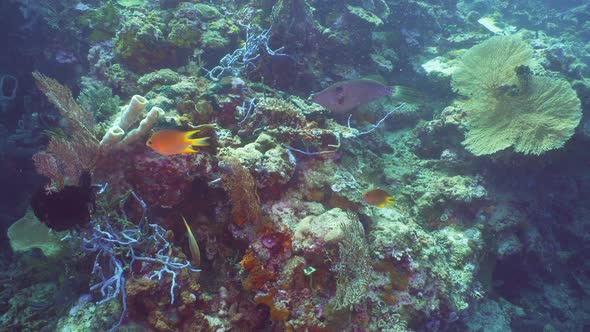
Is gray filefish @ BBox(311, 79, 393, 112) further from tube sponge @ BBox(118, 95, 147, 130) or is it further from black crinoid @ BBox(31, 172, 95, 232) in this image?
black crinoid @ BBox(31, 172, 95, 232)

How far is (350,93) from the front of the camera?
421cm

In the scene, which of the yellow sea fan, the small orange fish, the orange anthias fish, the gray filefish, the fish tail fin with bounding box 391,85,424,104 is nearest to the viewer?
the small orange fish

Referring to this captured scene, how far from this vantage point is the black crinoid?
2.52m

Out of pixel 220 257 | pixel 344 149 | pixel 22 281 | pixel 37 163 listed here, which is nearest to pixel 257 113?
pixel 344 149

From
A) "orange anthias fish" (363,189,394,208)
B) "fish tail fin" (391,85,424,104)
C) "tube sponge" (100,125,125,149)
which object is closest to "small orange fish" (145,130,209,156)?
"tube sponge" (100,125,125,149)

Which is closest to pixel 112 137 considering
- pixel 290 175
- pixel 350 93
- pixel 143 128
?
pixel 143 128

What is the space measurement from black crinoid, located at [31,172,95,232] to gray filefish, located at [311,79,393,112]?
2.76 meters

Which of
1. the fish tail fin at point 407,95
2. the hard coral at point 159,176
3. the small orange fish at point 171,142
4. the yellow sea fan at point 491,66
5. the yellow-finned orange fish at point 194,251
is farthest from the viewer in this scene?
the fish tail fin at point 407,95

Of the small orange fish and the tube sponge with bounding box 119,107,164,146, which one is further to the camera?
the tube sponge with bounding box 119,107,164,146

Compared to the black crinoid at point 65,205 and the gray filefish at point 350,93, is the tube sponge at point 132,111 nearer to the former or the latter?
the black crinoid at point 65,205

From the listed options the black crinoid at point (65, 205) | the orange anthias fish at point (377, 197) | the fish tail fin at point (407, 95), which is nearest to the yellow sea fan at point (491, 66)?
the fish tail fin at point (407, 95)

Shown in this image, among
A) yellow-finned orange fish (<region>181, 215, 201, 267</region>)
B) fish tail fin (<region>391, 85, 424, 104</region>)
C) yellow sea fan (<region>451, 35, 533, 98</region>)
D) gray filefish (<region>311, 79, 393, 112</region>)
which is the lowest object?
fish tail fin (<region>391, 85, 424, 104</region>)

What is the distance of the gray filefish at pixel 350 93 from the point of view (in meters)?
4.15

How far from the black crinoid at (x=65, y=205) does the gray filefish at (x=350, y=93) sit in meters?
2.76
